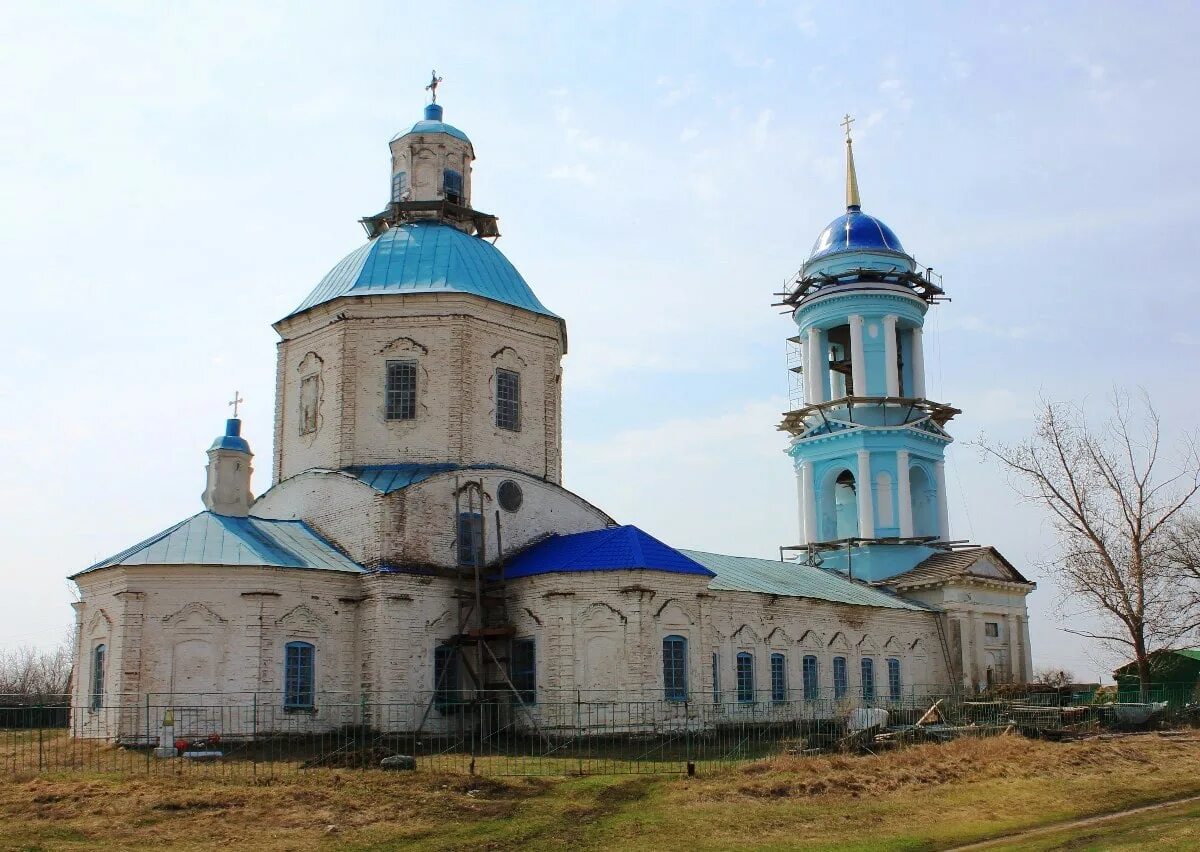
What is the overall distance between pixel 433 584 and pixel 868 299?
19.5 metres

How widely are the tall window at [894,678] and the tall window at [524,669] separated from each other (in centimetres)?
1208

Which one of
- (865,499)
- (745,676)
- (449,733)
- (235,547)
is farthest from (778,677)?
(235,547)

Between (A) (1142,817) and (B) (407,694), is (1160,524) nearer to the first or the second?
(A) (1142,817)

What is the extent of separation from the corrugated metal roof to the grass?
33.9 ft

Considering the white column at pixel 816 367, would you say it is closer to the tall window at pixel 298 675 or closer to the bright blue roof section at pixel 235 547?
the bright blue roof section at pixel 235 547

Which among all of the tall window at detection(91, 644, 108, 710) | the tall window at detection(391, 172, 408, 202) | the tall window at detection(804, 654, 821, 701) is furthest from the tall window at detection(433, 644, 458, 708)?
the tall window at detection(391, 172, 408, 202)

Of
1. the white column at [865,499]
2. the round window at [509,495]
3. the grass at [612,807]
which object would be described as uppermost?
the white column at [865,499]

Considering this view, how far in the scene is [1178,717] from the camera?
26109mm

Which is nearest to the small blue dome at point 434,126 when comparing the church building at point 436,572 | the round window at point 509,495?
the church building at point 436,572

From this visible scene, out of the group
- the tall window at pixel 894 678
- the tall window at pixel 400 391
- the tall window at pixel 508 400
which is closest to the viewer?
the tall window at pixel 400 391

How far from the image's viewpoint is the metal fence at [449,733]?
17672 millimetres

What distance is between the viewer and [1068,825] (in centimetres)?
1370

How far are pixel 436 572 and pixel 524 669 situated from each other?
2.50m

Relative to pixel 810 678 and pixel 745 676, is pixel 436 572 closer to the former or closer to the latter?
pixel 745 676
